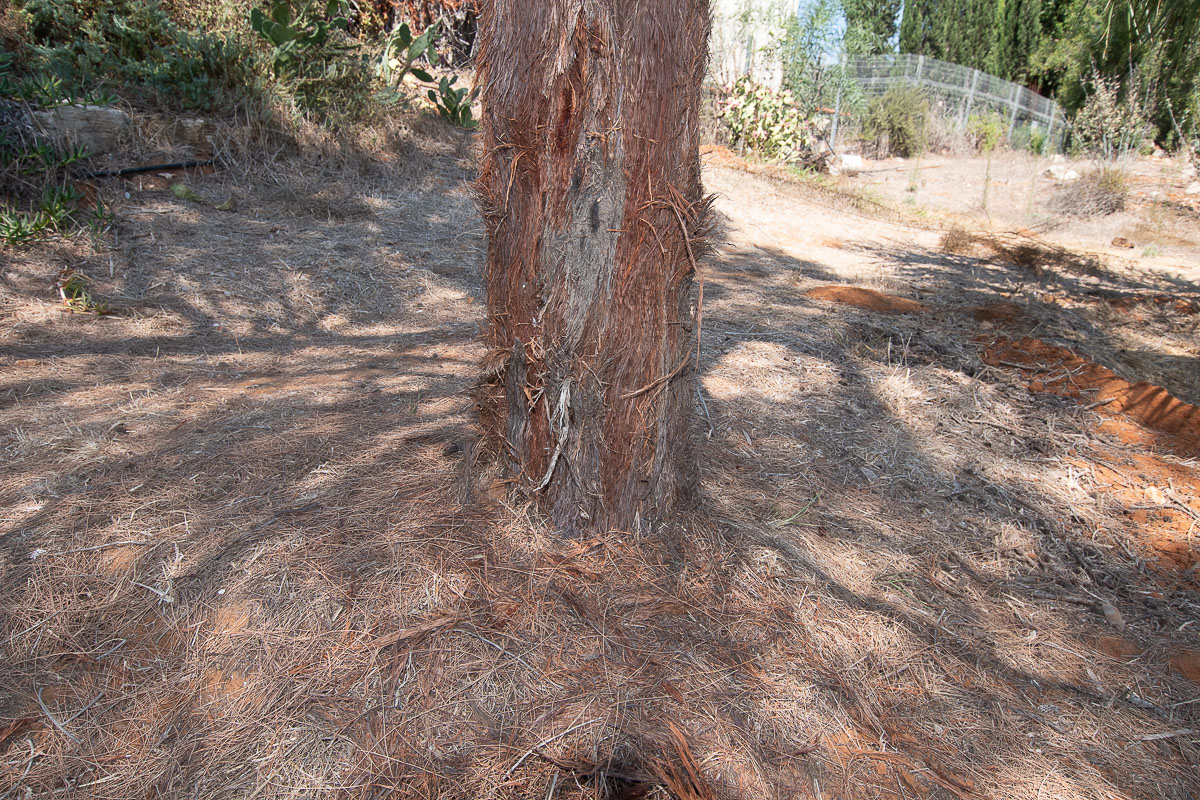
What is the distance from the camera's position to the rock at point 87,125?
5.04 metres

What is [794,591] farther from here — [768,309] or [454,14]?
[454,14]

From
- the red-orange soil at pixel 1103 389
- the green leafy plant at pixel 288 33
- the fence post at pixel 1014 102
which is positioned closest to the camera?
the red-orange soil at pixel 1103 389

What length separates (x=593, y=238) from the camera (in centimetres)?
192

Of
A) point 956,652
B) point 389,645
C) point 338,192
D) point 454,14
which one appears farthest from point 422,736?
point 454,14

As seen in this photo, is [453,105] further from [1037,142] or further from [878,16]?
[878,16]

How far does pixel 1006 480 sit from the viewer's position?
10.6ft

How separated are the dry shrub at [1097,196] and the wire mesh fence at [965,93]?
443 cm

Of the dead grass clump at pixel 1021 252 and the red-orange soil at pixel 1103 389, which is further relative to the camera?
the dead grass clump at pixel 1021 252

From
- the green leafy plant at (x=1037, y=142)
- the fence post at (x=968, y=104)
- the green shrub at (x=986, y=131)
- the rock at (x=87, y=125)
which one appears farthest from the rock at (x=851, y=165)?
the rock at (x=87, y=125)

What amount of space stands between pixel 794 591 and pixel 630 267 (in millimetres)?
1131

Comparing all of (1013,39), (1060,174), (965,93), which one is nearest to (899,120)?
(965,93)

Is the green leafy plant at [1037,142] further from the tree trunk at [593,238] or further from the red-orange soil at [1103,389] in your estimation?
the tree trunk at [593,238]

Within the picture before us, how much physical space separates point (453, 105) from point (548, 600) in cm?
669

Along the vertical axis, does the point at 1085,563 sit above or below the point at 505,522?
below
